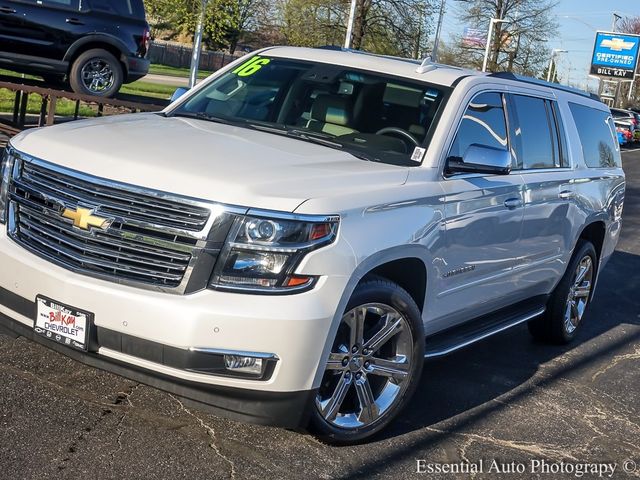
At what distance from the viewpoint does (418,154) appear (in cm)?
512

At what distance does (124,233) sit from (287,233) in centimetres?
72

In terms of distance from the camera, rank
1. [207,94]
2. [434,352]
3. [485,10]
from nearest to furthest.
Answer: [434,352] < [207,94] < [485,10]

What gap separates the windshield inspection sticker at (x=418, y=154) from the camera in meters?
5.10

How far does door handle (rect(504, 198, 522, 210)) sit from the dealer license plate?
2.74 metres

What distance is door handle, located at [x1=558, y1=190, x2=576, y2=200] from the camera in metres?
6.54

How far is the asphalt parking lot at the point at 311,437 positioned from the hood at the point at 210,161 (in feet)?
3.96

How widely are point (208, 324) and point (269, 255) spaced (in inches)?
15.5

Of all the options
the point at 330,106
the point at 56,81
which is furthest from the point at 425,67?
the point at 56,81

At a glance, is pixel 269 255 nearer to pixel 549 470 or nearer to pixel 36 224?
pixel 36 224

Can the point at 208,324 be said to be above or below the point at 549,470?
above

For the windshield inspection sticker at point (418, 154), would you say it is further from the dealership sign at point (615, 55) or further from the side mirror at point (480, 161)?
the dealership sign at point (615, 55)

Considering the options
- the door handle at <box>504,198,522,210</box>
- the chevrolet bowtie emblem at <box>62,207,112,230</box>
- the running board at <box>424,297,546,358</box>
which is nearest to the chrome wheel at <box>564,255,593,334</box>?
the running board at <box>424,297,546,358</box>

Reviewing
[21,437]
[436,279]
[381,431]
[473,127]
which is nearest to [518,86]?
[473,127]

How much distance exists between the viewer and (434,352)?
17.0 feet
